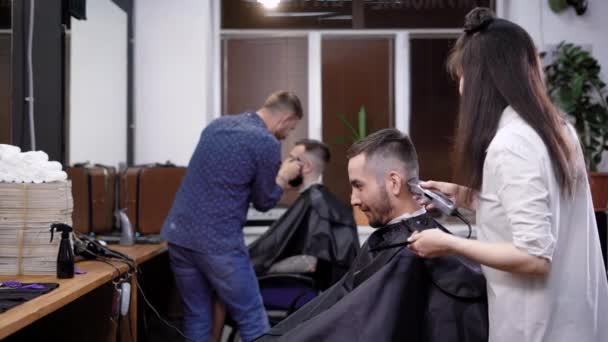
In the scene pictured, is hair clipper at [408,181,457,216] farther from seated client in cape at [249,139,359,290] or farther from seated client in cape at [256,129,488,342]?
seated client in cape at [249,139,359,290]

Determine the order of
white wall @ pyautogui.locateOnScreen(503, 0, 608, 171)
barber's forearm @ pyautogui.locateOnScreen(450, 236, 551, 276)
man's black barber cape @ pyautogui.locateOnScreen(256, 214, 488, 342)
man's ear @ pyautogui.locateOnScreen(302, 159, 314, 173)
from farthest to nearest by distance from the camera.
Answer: white wall @ pyautogui.locateOnScreen(503, 0, 608, 171), man's ear @ pyautogui.locateOnScreen(302, 159, 314, 173), man's black barber cape @ pyautogui.locateOnScreen(256, 214, 488, 342), barber's forearm @ pyautogui.locateOnScreen(450, 236, 551, 276)

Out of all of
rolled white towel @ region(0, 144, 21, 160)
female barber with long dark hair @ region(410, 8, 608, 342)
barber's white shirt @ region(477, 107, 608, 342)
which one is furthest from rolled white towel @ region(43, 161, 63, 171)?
barber's white shirt @ region(477, 107, 608, 342)

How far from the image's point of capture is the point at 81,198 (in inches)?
137

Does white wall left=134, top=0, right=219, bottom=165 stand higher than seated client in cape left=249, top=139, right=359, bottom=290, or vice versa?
white wall left=134, top=0, right=219, bottom=165

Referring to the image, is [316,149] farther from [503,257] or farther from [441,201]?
[503,257]

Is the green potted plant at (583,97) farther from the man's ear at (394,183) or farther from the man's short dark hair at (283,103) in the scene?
the man's ear at (394,183)

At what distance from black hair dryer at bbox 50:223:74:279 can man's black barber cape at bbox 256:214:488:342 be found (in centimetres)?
75

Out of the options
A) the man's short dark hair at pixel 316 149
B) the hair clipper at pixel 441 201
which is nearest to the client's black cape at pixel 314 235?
the man's short dark hair at pixel 316 149

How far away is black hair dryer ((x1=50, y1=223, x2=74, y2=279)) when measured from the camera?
2205 mm

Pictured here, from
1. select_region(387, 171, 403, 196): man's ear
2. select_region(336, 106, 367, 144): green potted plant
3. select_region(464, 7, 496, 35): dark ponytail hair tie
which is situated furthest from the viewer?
select_region(336, 106, 367, 144): green potted plant

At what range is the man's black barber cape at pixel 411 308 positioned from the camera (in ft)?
5.62

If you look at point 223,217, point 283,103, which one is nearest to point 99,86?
point 283,103

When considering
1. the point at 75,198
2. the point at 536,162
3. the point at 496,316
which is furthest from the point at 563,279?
the point at 75,198

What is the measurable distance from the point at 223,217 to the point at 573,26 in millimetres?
3073
